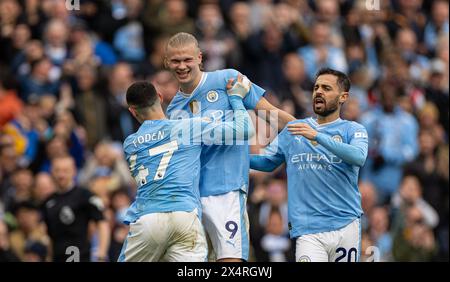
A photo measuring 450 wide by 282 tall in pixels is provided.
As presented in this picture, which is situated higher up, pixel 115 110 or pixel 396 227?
pixel 115 110

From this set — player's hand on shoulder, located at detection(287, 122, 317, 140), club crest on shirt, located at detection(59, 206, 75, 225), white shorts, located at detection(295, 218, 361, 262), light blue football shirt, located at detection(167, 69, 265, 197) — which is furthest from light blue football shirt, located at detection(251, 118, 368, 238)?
club crest on shirt, located at detection(59, 206, 75, 225)

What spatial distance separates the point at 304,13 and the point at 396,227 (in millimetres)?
4847

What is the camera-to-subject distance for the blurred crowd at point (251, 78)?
20203 millimetres

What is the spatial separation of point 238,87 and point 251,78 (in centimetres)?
870

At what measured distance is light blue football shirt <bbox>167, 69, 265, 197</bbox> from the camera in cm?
1370

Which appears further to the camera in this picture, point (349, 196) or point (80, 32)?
point (80, 32)

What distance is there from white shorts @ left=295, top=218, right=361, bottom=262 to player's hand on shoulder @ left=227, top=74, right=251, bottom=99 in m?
1.47

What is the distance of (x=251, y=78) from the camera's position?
73.7 feet

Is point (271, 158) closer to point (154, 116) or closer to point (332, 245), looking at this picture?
point (332, 245)

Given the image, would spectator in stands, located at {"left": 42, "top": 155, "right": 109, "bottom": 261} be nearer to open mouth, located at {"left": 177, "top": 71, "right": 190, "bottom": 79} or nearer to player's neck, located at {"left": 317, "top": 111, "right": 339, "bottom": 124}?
open mouth, located at {"left": 177, "top": 71, "right": 190, "bottom": 79}

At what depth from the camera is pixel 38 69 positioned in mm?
21672

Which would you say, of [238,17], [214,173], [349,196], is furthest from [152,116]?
[238,17]
